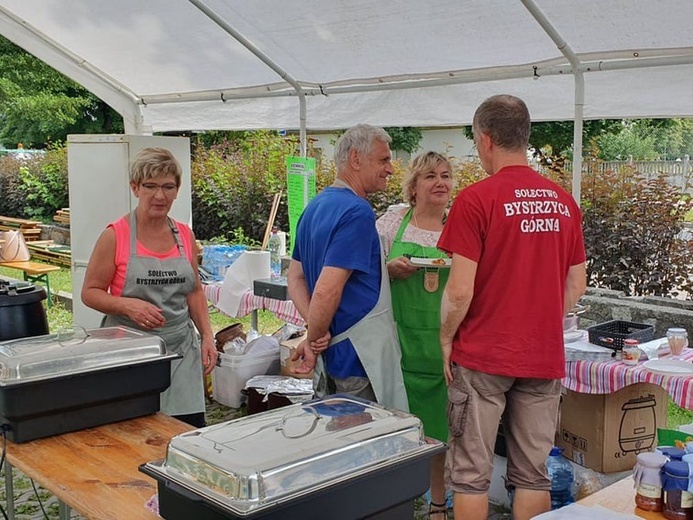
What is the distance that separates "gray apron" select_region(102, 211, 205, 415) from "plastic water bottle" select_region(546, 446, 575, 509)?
1672 millimetres

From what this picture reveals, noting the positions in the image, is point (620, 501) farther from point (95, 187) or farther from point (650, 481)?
point (95, 187)

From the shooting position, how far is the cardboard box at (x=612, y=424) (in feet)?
11.4

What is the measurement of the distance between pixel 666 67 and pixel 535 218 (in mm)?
1648

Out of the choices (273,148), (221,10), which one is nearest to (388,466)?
(221,10)

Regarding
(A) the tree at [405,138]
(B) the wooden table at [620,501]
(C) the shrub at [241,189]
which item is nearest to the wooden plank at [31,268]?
(C) the shrub at [241,189]

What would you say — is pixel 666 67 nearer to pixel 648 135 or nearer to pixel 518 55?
pixel 518 55

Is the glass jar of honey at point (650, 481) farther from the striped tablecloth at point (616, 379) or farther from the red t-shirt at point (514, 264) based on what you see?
the striped tablecloth at point (616, 379)

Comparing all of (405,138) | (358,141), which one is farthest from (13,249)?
(405,138)

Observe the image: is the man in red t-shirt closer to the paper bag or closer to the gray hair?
the gray hair

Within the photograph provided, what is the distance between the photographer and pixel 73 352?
A: 7.20 feet

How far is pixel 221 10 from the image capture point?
15.2ft

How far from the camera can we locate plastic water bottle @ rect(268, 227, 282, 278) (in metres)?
5.44

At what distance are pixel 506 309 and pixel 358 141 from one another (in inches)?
32.0

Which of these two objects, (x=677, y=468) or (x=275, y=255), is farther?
(x=275, y=255)
